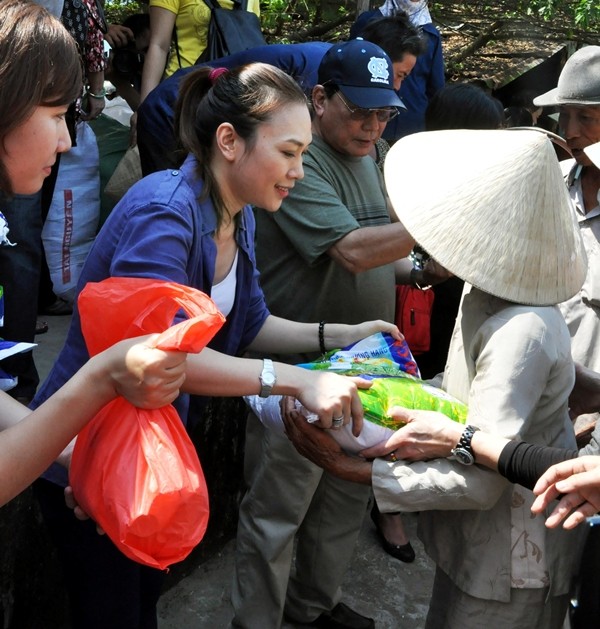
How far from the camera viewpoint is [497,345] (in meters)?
1.95

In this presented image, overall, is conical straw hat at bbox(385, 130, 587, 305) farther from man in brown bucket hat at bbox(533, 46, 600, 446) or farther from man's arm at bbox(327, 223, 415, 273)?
man in brown bucket hat at bbox(533, 46, 600, 446)

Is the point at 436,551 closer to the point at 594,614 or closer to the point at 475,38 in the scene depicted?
the point at 594,614

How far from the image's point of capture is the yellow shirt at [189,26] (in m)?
4.30

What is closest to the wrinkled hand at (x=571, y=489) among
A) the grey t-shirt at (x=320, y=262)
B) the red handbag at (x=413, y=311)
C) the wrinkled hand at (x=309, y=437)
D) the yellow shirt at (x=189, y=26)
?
the wrinkled hand at (x=309, y=437)

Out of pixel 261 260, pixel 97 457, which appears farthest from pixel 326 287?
pixel 97 457

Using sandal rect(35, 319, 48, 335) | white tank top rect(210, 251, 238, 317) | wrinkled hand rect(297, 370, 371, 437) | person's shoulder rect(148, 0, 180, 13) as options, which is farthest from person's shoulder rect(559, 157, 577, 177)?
sandal rect(35, 319, 48, 335)

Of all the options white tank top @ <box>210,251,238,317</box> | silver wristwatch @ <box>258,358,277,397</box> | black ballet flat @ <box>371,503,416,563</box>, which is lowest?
black ballet flat @ <box>371,503,416,563</box>

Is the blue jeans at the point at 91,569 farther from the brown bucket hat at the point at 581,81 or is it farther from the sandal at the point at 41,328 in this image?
the brown bucket hat at the point at 581,81

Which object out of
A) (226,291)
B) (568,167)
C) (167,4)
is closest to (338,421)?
(226,291)

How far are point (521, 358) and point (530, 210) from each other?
1.13 ft

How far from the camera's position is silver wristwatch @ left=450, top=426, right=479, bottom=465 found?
1.96m

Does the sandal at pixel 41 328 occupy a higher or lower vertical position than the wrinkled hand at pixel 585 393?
lower

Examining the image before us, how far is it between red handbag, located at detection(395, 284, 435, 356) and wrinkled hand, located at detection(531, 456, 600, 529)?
1908mm

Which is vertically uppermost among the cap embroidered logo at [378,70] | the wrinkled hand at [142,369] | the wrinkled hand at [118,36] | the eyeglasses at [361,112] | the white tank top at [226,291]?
the cap embroidered logo at [378,70]
